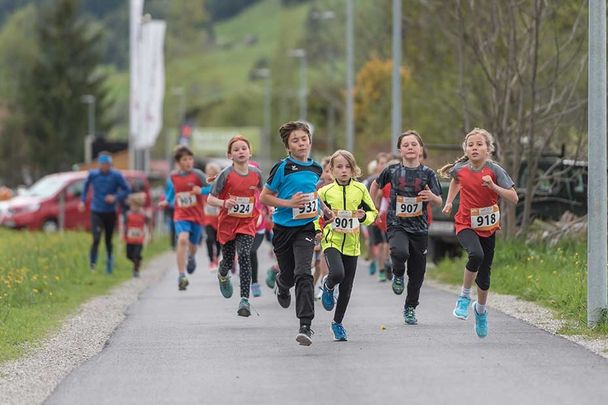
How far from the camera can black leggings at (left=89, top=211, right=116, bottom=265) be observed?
928 inches

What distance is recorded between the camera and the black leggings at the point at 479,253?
1290 cm

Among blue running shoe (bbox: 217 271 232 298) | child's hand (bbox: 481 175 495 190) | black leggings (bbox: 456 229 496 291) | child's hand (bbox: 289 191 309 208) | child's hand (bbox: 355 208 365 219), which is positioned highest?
child's hand (bbox: 481 175 495 190)

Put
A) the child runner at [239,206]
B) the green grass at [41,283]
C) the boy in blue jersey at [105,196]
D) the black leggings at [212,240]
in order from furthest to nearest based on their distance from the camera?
the boy in blue jersey at [105,196] < the black leggings at [212,240] < the child runner at [239,206] < the green grass at [41,283]

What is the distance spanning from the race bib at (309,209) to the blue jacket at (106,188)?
11.0 meters

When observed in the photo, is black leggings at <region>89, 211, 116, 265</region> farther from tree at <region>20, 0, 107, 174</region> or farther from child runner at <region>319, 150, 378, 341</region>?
tree at <region>20, 0, 107, 174</region>

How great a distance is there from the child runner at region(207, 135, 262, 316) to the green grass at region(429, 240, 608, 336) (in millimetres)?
2994

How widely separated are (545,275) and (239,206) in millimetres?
5206

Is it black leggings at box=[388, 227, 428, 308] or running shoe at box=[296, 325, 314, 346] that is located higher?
black leggings at box=[388, 227, 428, 308]

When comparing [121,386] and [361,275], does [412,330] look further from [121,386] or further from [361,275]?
[361,275]

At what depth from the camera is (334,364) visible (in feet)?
35.7

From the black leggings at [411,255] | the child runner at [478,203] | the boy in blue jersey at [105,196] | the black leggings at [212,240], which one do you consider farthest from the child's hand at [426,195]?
the boy in blue jersey at [105,196]

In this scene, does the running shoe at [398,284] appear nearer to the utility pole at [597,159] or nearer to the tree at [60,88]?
the utility pole at [597,159]

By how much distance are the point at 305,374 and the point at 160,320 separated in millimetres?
4920

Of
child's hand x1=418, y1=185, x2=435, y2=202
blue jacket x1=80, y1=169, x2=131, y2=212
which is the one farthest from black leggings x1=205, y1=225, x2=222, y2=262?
child's hand x1=418, y1=185, x2=435, y2=202
